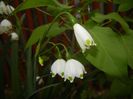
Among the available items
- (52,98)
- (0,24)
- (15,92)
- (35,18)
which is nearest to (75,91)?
(52,98)

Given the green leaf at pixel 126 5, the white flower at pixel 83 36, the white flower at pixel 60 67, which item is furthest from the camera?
the green leaf at pixel 126 5

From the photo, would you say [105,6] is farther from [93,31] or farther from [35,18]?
[93,31]

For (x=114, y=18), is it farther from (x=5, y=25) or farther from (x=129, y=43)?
(x=5, y=25)

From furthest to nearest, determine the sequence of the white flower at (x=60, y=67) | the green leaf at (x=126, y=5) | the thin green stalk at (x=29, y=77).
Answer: the thin green stalk at (x=29, y=77)
the green leaf at (x=126, y=5)
the white flower at (x=60, y=67)

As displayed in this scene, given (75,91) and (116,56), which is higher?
(116,56)

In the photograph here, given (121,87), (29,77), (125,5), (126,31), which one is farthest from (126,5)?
(29,77)

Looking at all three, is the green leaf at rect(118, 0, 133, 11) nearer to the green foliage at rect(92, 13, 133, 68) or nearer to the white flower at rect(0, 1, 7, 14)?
the green foliage at rect(92, 13, 133, 68)

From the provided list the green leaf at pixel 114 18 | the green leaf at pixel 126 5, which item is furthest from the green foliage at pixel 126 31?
the green leaf at pixel 126 5

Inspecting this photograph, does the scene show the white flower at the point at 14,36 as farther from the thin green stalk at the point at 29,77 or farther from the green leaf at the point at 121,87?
the green leaf at the point at 121,87
